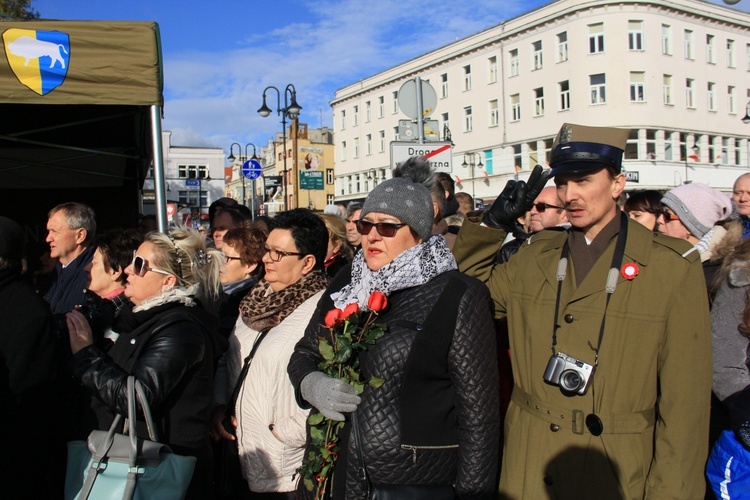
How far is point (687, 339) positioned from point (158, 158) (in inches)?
149

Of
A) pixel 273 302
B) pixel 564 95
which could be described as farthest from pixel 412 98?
pixel 564 95

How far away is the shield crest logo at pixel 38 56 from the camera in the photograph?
3969 millimetres

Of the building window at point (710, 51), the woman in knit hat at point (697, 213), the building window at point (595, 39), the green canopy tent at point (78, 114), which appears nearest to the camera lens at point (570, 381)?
the woman in knit hat at point (697, 213)

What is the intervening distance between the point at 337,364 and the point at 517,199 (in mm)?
1069

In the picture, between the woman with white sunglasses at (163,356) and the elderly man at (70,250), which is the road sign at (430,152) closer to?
the elderly man at (70,250)

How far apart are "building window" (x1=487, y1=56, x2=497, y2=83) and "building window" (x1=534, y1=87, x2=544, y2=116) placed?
3.76 meters

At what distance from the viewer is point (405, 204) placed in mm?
2584

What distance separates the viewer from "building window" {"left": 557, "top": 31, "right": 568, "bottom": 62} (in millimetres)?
37375

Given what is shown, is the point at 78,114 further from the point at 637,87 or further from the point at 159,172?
the point at 637,87

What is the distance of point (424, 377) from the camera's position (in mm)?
2346

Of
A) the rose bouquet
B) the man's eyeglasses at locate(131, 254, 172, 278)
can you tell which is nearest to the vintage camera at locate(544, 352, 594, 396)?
the rose bouquet

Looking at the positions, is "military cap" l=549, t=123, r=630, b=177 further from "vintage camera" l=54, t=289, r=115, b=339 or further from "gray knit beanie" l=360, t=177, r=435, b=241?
"vintage camera" l=54, t=289, r=115, b=339

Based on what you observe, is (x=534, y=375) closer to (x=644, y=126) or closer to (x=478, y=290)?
(x=478, y=290)

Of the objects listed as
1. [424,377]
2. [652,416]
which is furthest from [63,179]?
[652,416]
